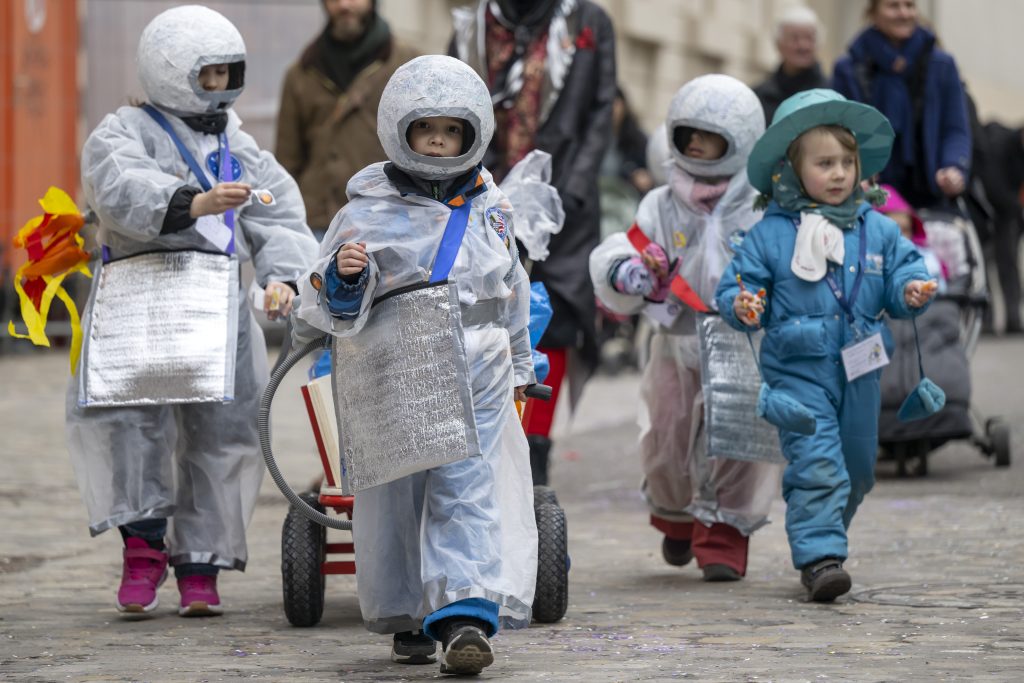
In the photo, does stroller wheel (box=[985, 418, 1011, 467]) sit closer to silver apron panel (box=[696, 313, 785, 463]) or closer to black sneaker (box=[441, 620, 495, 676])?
silver apron panel (box=[696, 313, 785, 463])

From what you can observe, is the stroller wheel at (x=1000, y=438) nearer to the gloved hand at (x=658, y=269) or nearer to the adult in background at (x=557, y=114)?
the adult in background at (x=557, y=114)

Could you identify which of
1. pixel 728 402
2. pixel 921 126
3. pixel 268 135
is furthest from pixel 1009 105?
pixel 728 402

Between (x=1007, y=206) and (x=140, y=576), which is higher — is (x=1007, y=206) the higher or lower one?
the higher one

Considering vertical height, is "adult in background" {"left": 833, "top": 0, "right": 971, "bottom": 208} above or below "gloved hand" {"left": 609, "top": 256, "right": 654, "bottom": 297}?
above

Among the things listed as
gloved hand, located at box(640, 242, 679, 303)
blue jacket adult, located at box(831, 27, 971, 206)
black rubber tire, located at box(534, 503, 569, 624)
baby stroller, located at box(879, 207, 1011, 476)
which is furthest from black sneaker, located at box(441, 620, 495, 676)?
blue jacket adult, located at box(831, 27, 971, 206)

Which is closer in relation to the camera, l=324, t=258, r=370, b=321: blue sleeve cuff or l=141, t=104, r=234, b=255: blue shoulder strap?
l=324, t=258, r=370, b=321: blue sleeve cuff

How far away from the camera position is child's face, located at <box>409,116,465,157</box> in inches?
213

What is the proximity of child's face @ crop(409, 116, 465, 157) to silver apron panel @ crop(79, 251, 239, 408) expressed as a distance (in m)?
1.20

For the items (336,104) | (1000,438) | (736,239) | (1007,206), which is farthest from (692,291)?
(1007,206)

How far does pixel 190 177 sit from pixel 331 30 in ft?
8.50

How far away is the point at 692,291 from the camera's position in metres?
7.00

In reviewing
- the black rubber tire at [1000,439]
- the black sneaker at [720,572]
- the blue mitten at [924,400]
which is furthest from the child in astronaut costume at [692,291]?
the black rubber tire at [1000,439]

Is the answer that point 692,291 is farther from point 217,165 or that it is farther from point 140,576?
point 140,576

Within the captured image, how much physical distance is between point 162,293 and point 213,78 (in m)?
0.66
